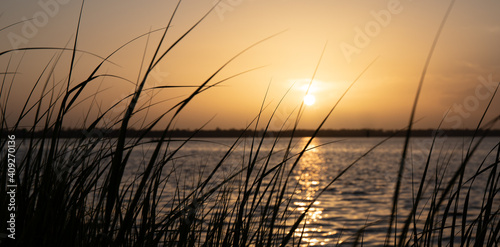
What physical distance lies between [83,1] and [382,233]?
26.6ft

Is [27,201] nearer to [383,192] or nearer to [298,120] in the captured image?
[298,120]

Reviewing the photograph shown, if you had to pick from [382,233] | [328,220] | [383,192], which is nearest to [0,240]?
[382,233]

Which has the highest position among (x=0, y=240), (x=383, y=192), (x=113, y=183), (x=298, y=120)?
(x=298, y=120)

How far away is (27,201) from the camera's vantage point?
2135mm

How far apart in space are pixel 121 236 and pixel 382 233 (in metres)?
8.08

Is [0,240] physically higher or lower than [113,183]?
lower

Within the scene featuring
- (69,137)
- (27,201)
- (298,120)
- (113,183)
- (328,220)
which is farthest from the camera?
(328,220)

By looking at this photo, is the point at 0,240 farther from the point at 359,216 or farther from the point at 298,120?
the point at 359,216

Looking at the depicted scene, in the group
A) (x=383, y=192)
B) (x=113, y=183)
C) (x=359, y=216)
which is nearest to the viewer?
(x=113, y=183)

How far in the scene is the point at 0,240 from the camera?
1.84 meters

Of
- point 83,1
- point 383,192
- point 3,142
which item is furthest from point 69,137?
point 383,192

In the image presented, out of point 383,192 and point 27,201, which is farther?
point 383,192

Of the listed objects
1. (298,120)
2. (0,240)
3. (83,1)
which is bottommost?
(0,240)

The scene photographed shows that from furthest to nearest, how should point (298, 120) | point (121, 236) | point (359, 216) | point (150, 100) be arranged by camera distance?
point (359, 216) → point (150, 100) → point (298, 120) → point (121, 236)
